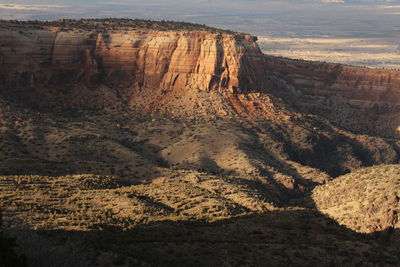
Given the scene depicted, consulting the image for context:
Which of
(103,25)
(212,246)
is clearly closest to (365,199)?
(212,246)

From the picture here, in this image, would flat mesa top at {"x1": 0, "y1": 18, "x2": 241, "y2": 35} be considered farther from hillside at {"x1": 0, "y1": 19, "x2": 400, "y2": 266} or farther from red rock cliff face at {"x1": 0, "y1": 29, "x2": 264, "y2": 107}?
red rock cliff face at {"x1": 0, "y1": 29, "x2": 264, "y2": 107}


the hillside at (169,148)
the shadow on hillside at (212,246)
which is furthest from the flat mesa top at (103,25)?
the shadow on hillside at (212,246)

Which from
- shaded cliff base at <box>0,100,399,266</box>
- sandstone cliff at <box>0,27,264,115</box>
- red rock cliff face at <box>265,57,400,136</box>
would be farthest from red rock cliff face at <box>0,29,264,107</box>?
red rock cliff face at <box>265,57,400,136</box>

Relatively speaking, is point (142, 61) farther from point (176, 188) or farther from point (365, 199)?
point (365, 199)

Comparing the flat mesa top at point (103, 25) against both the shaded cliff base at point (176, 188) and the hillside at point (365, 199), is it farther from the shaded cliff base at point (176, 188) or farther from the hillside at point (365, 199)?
the hillside at point (365, 199)

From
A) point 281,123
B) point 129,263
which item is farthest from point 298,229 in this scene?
point 281,123

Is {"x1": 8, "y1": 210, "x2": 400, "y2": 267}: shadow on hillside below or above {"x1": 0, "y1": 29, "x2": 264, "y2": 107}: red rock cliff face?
below
